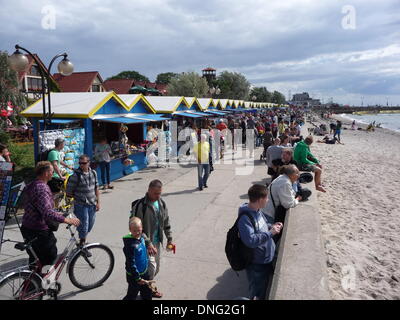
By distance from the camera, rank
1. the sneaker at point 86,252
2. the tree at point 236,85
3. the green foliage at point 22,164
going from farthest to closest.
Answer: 1. the tree at point 236,85
2. the green foliage at point 22,164
3. the sneaker at point 86,252

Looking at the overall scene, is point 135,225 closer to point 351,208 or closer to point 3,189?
point 3,189

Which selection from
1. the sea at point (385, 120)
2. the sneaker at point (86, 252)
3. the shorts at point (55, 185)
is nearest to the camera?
the sneaker at point (86, 252)

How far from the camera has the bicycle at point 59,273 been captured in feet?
10.9

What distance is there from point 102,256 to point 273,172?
5134mm

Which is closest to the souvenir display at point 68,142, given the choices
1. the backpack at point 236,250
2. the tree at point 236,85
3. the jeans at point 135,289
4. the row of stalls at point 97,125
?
the row of stalls at point 97,125

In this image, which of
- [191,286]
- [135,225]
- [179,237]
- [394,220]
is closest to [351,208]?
[394,220]

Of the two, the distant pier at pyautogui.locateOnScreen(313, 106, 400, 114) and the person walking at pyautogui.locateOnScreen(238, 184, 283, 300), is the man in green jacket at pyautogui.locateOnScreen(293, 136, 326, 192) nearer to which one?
the person walking at pyautogui.locateOnScreen(238, 184, 283, 300)

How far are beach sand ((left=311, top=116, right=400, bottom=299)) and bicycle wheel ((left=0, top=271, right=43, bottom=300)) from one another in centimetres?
335

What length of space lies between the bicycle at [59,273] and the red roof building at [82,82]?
4265 centimetres

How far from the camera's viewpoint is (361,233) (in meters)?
6.26

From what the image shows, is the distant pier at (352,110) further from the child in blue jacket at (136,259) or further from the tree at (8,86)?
the child in blue jacket at (136,259)

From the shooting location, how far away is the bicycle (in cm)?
331

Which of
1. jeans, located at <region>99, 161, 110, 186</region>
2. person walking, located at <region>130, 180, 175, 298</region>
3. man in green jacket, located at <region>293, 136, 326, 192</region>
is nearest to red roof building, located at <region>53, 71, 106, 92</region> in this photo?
jeans, located at <region>99, 161, 110, 186</region>

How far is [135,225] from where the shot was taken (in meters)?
3.25
